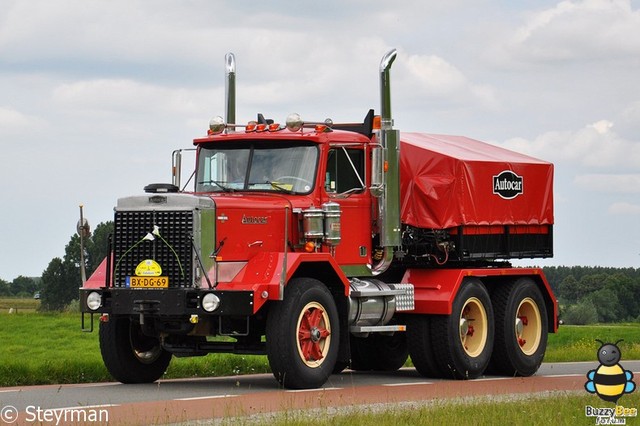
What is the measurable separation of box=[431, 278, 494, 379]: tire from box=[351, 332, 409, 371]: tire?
Result: 1825 mm

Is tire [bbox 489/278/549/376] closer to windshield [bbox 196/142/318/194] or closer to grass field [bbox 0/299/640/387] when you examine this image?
grass field [bbox 0/299/640/387]

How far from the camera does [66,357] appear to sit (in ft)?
86.7

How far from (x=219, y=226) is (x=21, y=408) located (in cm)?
397

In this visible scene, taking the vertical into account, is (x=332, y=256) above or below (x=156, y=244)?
below

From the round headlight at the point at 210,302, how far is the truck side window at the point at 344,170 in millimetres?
3091

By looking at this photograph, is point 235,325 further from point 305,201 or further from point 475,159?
point 475,159

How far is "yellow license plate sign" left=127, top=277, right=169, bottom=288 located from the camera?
17391mm

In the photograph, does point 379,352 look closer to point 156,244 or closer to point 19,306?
point 156,244

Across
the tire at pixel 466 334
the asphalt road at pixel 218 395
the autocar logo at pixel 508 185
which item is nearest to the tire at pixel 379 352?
the asphalt road at pixel 218 395

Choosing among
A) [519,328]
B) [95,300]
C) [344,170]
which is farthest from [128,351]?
[519,328]

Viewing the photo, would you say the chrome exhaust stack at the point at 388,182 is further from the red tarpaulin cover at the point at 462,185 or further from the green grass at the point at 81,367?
the green grass at the point at 81,367

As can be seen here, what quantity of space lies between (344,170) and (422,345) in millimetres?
3115

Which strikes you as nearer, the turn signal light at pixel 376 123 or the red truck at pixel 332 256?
the red truck at pixel 332 256

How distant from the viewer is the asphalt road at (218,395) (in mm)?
13953
